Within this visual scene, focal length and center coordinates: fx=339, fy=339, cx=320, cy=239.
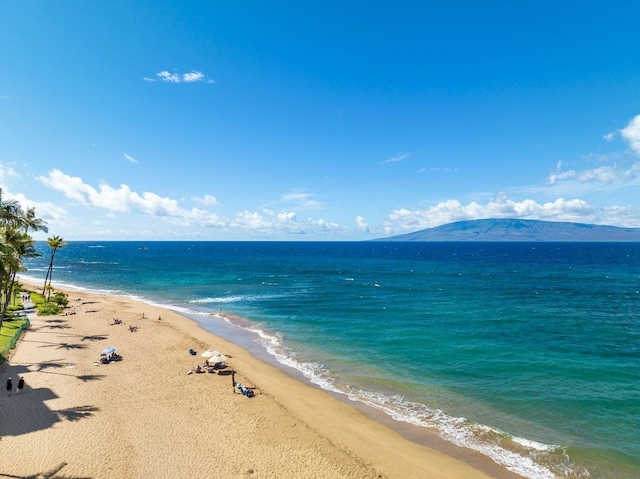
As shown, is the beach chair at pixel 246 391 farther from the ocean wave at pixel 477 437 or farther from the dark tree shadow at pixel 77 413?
the dark tree shadow at pixel 77 413

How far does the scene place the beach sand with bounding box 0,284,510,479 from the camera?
58.7ft

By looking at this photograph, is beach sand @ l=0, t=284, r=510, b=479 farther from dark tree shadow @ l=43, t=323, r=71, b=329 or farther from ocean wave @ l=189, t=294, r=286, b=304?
ocean wave @ l=189, t=294, r=286, b=304

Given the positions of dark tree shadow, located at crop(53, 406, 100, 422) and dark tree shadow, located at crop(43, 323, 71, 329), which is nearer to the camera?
dark tree shadow, located at crop(53, 406, 100, 422)

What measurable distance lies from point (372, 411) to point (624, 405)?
754 inches

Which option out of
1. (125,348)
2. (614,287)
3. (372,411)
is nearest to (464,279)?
(614,287)

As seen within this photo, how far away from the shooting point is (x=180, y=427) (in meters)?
21.8

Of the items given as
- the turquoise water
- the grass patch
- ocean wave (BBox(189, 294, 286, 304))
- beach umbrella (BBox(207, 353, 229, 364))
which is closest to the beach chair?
beach umbrella (BBox(207, 353, 229, 364))

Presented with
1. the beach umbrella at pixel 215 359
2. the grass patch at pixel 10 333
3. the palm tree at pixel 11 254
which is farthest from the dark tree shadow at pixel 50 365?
the beach umbrella at pixel 215 359

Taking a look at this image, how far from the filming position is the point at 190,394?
87.7ft

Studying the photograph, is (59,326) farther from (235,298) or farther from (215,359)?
(235,298)

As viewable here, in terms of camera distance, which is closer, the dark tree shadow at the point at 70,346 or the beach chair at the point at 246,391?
the beach chair at the point at 246,391

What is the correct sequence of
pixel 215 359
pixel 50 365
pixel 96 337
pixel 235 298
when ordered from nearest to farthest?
pixel 50 365
pixel 215 359
pixel 96 337
pixel 235 298

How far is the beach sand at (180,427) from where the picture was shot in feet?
58.7

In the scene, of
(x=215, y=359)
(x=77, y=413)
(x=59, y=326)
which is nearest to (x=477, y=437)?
(x=215, y=359)
